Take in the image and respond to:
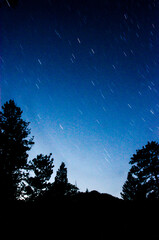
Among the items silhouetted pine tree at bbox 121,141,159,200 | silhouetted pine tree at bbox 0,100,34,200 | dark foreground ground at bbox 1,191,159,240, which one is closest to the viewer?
dark foreground ground at bbox 1,191,159,240

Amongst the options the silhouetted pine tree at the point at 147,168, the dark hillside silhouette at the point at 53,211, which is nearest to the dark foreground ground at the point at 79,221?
the dark hillside silhouette at the point at 53,211

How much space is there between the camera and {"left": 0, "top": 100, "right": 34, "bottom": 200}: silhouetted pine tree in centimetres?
1239

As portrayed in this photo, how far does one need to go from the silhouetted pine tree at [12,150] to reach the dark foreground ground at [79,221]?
6.74ft

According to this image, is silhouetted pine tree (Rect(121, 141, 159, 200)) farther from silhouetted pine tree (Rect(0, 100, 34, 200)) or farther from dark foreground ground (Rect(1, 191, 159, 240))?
silhouetted pine tree (Rect(0, 100, 34, 200))

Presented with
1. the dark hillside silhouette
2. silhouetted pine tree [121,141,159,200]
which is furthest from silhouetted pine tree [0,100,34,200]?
silhouetted pine tree [121,141,159,200]

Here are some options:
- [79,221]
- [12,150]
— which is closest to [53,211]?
[79,221]

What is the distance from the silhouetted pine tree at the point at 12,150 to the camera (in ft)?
40.7

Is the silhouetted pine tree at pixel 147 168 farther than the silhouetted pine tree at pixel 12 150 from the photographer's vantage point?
Yes

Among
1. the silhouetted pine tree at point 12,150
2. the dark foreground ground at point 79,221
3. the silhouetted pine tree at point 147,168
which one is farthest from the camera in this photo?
the silhouetted pine tree at point 147,168

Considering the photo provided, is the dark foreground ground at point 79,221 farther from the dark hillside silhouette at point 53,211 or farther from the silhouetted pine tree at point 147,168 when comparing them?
the silhouetted pine tree at point 147,168

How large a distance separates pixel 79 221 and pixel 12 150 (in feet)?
31.1

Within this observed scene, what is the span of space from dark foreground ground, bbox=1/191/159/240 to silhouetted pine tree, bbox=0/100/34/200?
6.74ft

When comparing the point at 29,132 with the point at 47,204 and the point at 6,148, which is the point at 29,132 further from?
the point at 47,204

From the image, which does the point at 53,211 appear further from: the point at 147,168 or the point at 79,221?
the point at 147,168
